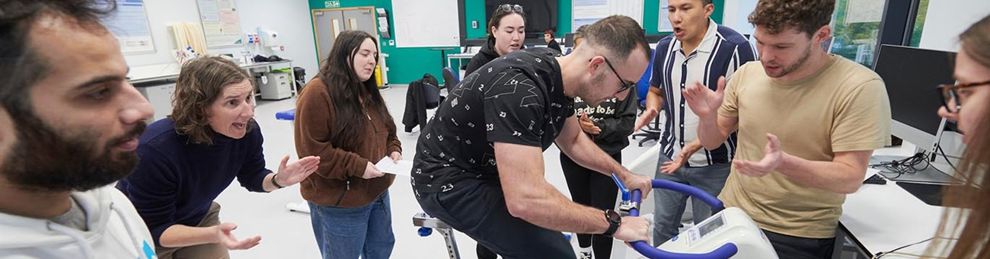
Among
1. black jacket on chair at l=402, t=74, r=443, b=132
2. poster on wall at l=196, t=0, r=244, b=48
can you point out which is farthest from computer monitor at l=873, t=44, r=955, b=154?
poster on wall at l=196, t=0, r=244, b=48

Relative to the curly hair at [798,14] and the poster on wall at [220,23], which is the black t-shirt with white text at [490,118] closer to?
the curly hair at [798,14]

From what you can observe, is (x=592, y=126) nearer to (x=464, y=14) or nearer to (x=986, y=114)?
(x=986, y=114)

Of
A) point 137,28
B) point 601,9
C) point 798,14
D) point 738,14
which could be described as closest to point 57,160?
point 798,14

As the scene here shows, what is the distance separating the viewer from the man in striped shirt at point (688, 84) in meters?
1.85

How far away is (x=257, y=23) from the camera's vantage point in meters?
8.65

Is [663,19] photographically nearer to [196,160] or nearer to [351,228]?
[351,228]

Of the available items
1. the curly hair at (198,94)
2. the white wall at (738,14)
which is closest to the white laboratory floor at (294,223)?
the curly hair at (198,94)

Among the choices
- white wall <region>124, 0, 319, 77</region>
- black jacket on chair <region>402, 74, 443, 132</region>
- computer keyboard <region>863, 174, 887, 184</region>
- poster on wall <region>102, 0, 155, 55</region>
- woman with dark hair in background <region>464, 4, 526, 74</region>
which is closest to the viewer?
computer keyboard <region>863, 174, 887, 184</region>

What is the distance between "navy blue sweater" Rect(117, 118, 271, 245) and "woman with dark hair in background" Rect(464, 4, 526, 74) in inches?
58.2

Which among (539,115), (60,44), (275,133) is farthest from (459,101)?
(275,133)

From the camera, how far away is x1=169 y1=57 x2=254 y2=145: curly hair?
4.20 ft

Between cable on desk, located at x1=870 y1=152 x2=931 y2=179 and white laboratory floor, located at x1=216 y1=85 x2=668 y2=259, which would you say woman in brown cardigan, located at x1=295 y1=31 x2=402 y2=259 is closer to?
white laboratory floor, located at x1=216 y1=85 x2=668 y2=259

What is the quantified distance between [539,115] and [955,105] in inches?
30.8

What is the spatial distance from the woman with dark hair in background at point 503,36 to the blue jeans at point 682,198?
1124 millimetres
